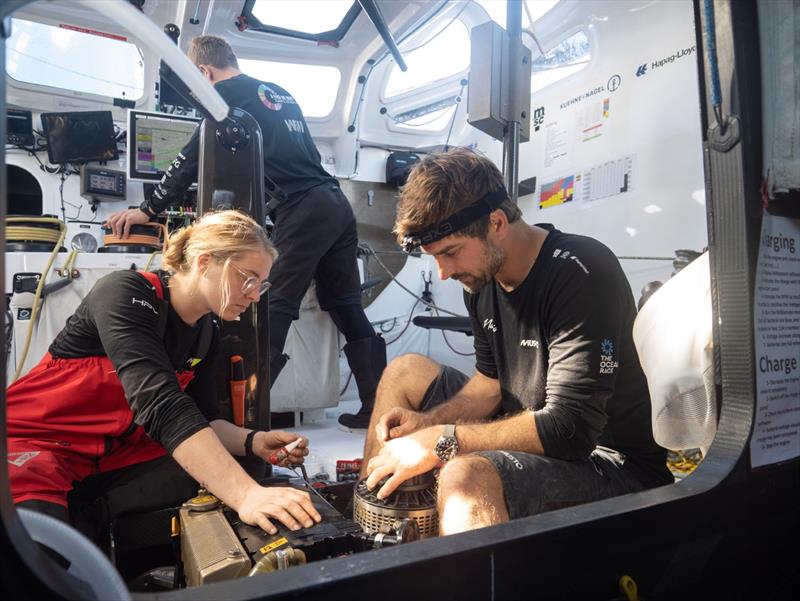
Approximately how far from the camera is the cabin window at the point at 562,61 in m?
3.32

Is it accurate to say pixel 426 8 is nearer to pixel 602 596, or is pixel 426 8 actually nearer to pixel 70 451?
pixel 70 451

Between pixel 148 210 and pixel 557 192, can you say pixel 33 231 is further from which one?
pixel 557 192

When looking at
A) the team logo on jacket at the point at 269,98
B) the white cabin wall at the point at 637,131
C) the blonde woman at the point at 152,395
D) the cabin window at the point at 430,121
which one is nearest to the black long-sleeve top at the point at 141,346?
the blonde woman at the point at 152,395

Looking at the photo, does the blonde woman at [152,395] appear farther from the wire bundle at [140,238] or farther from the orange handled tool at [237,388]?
the wire bundle at [140,238]

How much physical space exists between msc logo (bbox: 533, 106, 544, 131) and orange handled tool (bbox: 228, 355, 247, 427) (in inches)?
108

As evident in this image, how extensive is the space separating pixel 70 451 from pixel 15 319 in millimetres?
1410

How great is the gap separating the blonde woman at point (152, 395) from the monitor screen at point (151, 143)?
205cm

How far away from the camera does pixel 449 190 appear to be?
4.56 ft

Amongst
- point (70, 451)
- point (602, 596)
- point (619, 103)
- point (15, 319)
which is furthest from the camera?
point (619, 103)

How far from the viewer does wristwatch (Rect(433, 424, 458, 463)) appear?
3.87ft

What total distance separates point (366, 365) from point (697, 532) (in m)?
2.45

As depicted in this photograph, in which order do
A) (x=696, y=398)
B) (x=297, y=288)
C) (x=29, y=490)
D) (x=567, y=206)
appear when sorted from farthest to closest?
(x=567, y=206) < (x=297, y=288) < (x=29, y=490) < (x=696, y=398)

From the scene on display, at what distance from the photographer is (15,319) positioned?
2.38 meters

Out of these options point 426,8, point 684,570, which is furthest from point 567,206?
point 684,570
